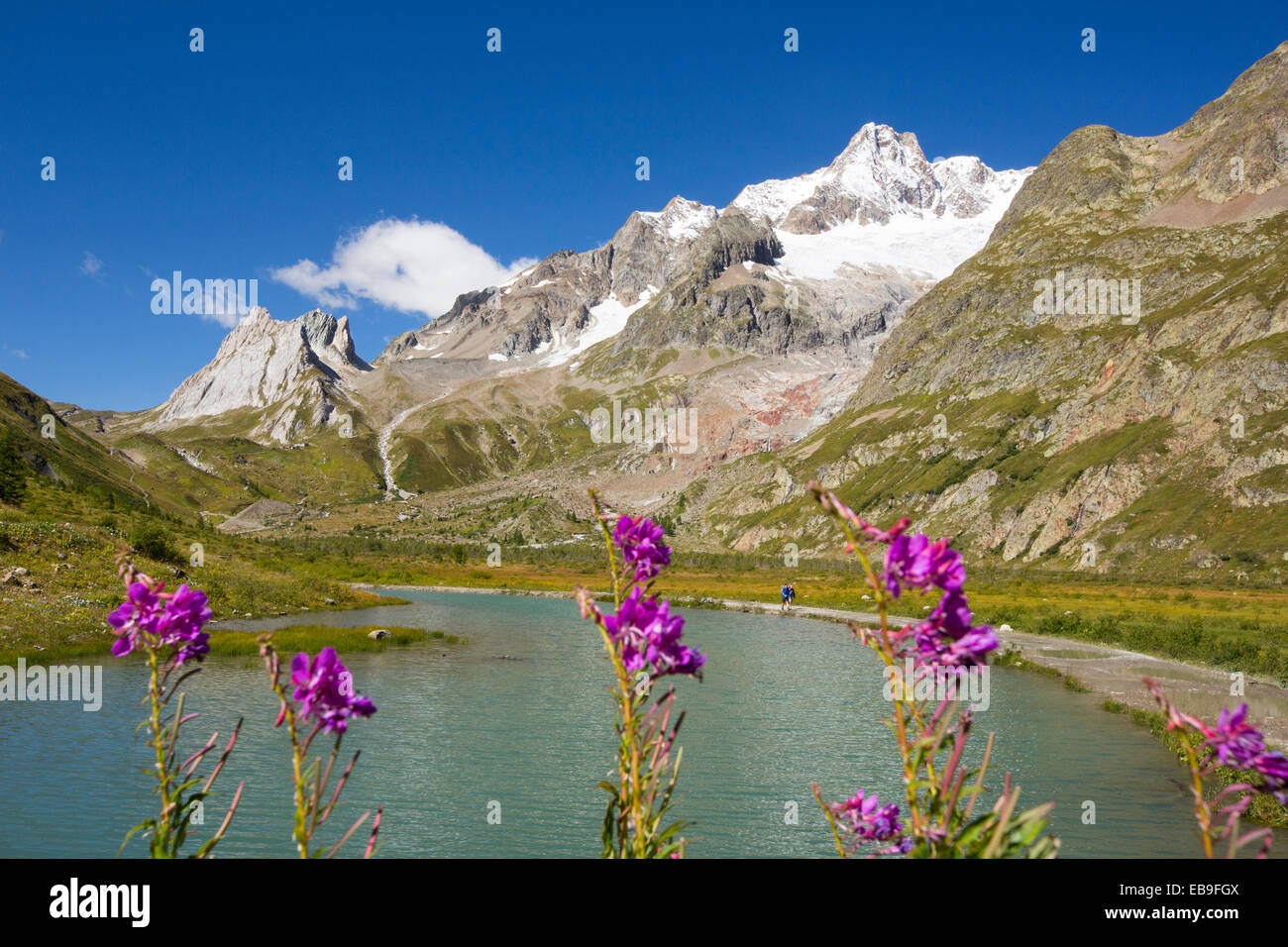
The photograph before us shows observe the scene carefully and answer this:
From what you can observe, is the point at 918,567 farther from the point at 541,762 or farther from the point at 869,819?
the point at 541,762

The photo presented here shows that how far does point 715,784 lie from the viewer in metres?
23.7

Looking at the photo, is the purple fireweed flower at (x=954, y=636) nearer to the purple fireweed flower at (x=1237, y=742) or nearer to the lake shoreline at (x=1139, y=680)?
the purple fireweed flower at (x=1237, y=742)

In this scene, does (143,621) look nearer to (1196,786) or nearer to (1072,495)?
(1196,786)

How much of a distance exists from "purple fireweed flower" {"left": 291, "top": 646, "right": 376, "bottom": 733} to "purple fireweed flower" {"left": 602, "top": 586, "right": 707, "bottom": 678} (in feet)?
4.39

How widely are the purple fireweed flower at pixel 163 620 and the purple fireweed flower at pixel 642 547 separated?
9.09 ft

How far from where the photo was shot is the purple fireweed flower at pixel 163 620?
484cm

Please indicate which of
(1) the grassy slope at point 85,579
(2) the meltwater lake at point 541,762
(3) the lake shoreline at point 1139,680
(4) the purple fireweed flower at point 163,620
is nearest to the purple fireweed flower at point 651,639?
(4) the purple fireweed flower at point 163,620

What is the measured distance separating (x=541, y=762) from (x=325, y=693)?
2316cm

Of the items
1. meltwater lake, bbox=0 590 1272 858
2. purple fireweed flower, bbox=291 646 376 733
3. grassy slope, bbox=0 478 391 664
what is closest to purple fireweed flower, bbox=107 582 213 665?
purple fireweed flower, bbox=291 646 376 733

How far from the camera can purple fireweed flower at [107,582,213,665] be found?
4.84 meters

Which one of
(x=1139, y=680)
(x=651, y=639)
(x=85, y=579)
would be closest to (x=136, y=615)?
(x=651, y=639)
